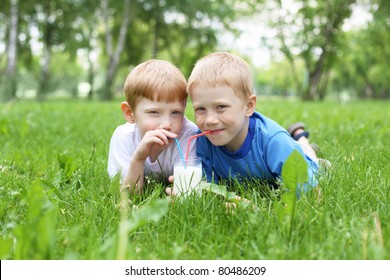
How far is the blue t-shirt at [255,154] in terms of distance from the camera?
2.61m

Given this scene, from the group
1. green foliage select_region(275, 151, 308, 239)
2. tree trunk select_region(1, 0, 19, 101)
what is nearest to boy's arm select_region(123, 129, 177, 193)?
green foliage select_region(275, 151, 308, 239)

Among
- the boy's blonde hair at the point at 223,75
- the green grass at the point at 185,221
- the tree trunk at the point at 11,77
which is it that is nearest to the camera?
the green grass at the point at 185,221

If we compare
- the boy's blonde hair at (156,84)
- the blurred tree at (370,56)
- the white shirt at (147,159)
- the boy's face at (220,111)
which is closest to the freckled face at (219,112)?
the boy's face at (220,111)

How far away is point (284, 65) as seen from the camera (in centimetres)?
6262

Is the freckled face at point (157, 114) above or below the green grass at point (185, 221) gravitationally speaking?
above

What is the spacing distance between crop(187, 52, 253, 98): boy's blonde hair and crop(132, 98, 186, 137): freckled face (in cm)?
17

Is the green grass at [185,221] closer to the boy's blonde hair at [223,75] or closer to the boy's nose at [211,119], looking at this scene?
the boy's nose at [211,119]

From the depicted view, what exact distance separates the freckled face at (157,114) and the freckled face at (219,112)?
170mm

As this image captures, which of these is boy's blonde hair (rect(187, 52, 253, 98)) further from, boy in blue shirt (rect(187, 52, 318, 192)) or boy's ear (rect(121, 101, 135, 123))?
boy's ear (rect(121, 101, 135, 123))

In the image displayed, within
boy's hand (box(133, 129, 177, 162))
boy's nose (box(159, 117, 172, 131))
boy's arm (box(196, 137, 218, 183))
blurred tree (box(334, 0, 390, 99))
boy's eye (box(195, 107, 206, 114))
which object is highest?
blurred tree (box(334, 0, 390, 99))

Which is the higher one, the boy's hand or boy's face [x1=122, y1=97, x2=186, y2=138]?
boy's face [x1=122, y1=97, x2=186, y2=138]

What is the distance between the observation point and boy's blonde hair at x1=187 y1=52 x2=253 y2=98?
2.53 m

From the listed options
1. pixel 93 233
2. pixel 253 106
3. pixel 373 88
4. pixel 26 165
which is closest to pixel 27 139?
pixel 26 165

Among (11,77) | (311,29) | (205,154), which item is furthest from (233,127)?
(311,29)
